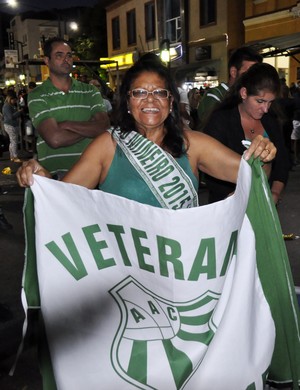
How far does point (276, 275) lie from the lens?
1.93 metres

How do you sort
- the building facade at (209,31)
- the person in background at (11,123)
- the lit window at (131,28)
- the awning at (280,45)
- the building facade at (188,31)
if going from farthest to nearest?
the lit window at (131,28)
the building facade at (188,31)
the building facade at (209,31)
the person in background at (11,123)
the awning at (280,45)

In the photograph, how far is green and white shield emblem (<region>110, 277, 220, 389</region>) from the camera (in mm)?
1908

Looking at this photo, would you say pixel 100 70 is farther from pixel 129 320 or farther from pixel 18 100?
pixel 129 320

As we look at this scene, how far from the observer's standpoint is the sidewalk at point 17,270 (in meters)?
3.00

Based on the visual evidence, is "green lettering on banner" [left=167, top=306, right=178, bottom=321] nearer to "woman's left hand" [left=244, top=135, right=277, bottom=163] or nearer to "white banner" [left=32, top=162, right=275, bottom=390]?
"white banner" [left=32, top=162, right=275, bottom=390]

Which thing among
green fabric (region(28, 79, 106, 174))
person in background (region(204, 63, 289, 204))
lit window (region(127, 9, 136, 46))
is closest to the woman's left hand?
person in background (region(204, 63, 289, 204))

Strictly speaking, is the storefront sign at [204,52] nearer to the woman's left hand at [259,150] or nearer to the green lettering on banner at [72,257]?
the woman's left hand at [259,150]

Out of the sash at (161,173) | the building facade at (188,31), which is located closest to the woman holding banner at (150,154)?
the sash at (161,173)

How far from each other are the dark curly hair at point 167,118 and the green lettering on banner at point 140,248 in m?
0.52

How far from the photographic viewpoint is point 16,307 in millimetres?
3875

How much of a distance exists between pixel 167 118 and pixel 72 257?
0.88 meters

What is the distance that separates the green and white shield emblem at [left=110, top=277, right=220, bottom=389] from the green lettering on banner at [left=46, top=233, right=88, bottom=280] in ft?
0.71

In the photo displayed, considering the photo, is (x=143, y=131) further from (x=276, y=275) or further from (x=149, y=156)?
(x=276, y=275)

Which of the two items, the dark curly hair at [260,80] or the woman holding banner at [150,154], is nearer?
the woman holding banner at [150,154]
